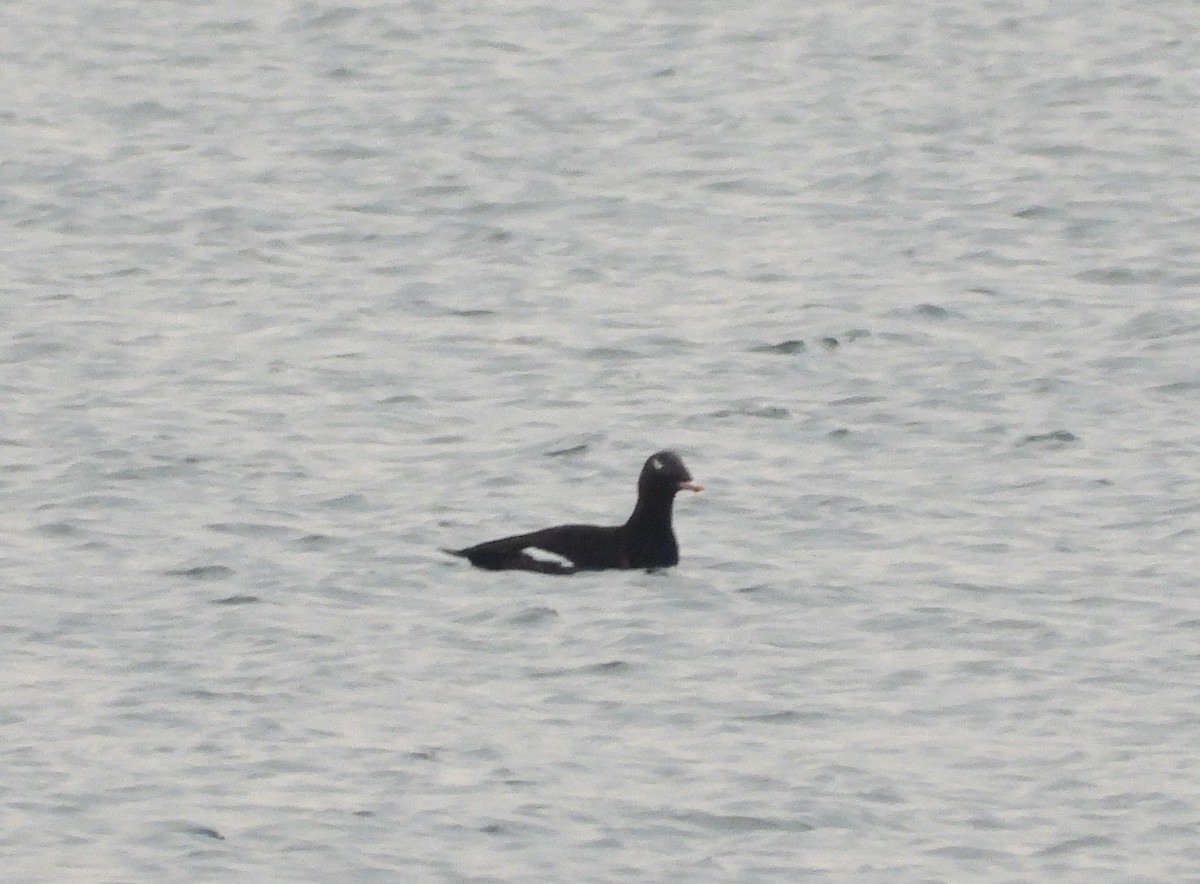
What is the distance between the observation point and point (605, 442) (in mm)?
18094

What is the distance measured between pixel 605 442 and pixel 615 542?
2.79m

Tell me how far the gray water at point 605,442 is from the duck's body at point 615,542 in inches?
6.4

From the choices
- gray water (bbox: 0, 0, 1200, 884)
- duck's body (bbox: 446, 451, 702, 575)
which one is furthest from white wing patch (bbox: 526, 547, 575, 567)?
gray water (bbox: 0, 0, 1200, 884)

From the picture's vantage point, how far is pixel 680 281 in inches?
881

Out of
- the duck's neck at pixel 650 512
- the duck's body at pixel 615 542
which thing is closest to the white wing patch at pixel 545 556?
the duck's body at pixel 615 542

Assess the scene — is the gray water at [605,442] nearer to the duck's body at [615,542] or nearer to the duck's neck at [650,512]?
the duck's body at [615,542]

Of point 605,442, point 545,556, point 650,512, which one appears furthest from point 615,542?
point 605,442

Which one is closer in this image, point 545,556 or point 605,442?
point 545,556

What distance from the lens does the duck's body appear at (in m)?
15.1

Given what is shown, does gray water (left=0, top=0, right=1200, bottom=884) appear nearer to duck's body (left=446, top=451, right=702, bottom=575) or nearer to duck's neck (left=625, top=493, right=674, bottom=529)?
duck's body (left=446, top=451, right=702, bottom=575)

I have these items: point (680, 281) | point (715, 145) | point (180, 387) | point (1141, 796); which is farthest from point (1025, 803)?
point (715, 145)

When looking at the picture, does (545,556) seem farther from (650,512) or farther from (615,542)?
(650,512)

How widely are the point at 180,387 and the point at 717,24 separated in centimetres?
1467

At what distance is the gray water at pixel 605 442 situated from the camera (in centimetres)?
1165
